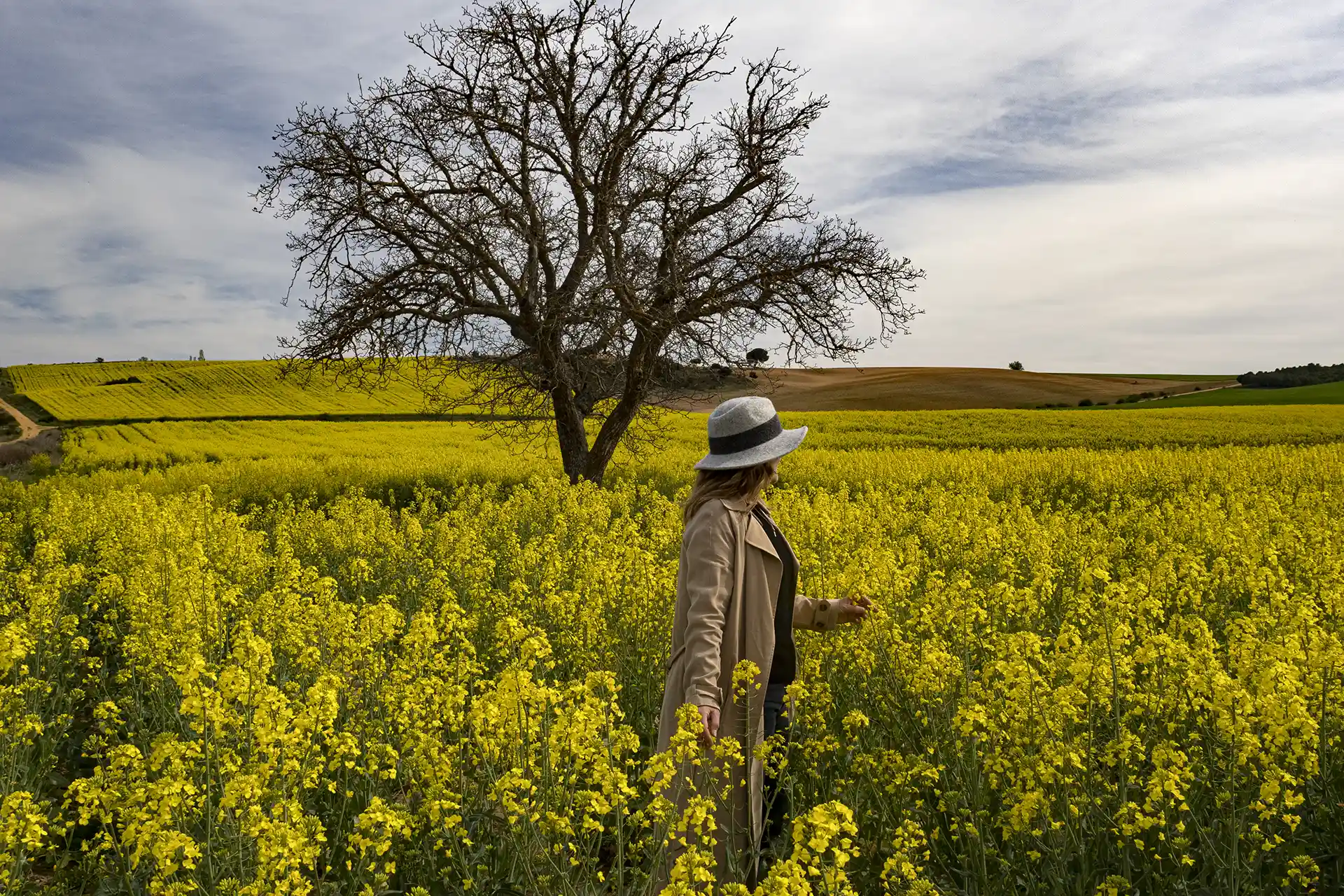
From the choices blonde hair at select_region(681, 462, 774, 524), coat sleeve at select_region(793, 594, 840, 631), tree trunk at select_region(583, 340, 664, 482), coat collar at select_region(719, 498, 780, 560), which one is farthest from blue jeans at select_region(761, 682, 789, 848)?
tree trunk at select_region(583, 340, 664, 482)

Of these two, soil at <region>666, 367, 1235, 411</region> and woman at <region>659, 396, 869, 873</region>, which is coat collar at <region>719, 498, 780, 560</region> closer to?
woman at <region>659, 396, 869, 873</region>

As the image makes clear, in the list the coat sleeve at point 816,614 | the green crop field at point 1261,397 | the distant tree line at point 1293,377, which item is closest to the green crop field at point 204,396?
the coat sleeve at point 816,614

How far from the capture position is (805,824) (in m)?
2.48

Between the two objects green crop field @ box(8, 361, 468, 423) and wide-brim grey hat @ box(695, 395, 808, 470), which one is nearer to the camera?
wide-brim grey hat @ box(695, 395, 808, 470)

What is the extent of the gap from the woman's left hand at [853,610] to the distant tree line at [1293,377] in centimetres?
6788

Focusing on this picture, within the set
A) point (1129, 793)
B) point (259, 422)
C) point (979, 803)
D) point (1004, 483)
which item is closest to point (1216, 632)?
point (1129, 793)

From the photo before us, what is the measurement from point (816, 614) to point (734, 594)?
2.33 ft

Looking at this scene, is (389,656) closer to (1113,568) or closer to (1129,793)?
(1129,793)

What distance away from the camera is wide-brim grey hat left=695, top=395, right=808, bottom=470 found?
3637mm

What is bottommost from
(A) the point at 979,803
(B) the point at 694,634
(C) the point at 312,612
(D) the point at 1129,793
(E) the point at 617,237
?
(D) the point at 1129,793

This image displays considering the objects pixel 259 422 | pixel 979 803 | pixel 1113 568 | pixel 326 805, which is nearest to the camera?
pixel 979 803

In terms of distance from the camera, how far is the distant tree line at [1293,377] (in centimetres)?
6088

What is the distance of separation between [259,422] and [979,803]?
38301 mm

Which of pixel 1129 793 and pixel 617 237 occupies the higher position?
pixel 617 237
